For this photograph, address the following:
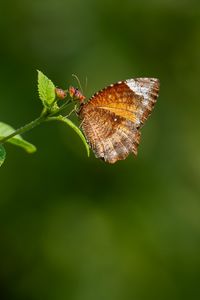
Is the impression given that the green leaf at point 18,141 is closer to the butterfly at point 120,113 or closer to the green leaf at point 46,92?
the green leaf at point 46,92

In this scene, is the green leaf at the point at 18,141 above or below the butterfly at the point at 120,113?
below

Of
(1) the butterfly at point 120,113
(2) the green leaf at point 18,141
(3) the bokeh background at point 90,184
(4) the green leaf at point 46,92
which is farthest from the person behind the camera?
(3) the bokeh background at point 90,184

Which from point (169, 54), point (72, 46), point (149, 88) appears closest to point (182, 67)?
point (169, 54)

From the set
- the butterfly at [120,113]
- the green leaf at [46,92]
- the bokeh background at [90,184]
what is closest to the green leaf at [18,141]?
the green leaf at [46,92]

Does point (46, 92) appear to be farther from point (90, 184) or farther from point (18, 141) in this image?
point (90, 184)

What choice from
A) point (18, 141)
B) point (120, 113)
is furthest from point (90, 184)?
point (18, 141)

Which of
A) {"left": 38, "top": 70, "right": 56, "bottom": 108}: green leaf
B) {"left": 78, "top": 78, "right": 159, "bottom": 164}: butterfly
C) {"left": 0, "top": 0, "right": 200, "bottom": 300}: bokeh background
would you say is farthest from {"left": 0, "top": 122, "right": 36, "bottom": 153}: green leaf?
{"left": 0, "top": 0, "right": 200, "bottom": 300}: bokeh background

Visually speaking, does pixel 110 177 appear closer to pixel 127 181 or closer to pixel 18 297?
pixel 127 181
